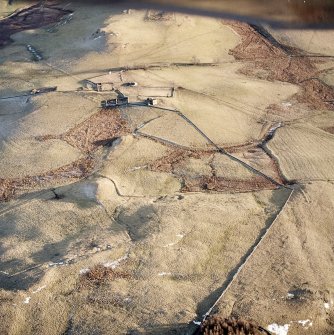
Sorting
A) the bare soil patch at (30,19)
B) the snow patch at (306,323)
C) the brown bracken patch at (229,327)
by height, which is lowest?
the snow patch at (306,323)

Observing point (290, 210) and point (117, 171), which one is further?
point (117, 171)

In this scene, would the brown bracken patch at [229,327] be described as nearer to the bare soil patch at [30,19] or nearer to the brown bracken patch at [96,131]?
the brown bracken patch at [96,131]

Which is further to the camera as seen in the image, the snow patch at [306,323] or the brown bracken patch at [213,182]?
the brown bracken patch at [213,182]

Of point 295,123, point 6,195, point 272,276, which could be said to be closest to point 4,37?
point 6,195

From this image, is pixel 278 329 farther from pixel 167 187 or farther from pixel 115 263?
pixel 167 187

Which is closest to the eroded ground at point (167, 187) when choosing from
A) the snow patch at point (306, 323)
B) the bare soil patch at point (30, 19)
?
the snow patch at point (306, 323)

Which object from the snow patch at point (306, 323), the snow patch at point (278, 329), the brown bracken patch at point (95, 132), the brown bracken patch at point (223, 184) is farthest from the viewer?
the brown bracken patch at point (95, 132)

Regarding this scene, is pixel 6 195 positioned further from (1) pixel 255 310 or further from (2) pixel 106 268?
(1) pixel 255 310
